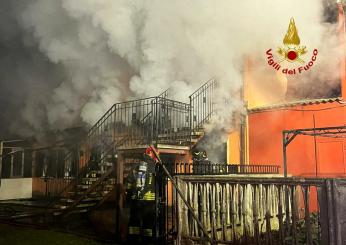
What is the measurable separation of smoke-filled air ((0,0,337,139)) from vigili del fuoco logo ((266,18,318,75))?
0.22 metres

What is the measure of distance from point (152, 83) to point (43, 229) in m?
6.44

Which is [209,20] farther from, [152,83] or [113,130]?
[113,130]

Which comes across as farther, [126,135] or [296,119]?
[296,119]

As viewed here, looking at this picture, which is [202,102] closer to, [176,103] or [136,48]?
[176,103]

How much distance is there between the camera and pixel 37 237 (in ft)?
26.4

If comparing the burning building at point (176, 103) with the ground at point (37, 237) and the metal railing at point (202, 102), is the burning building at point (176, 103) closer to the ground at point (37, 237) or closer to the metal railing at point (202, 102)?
the metal railing at point (202, 102)

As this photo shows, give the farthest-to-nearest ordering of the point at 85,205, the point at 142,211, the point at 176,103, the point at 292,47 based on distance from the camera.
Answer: the point at 176,103
the point at 292,47
the point at 85,205
the point at 142,211

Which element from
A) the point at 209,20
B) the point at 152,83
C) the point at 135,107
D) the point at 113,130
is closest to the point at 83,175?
the point at 113,130

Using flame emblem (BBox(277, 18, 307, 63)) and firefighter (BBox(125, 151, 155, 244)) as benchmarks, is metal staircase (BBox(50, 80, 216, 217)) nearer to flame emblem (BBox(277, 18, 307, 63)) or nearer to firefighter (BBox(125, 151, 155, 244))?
flame emblem (BBox(277, 18, 307, 63))

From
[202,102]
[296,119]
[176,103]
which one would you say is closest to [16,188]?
[176,103]

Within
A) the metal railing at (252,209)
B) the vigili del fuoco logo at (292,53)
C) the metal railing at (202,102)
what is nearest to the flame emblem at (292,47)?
the vigili del fuoco logo at (292,53)

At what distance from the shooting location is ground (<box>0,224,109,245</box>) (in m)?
7.55

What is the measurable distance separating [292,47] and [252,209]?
8557 millimetres

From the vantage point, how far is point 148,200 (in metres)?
6.86
